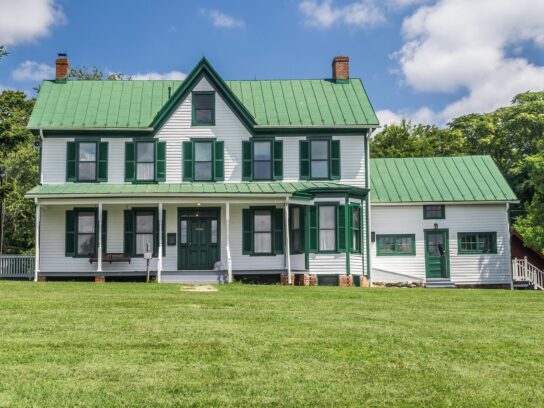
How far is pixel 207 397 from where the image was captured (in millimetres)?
6414

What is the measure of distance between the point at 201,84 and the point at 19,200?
58.5 feet

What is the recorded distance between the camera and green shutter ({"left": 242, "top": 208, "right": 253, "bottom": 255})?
23391 mm

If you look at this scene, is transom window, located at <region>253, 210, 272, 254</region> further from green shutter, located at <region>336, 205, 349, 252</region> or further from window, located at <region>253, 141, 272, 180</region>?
green shutter, located at <region>336, 205, 349, 252</region>

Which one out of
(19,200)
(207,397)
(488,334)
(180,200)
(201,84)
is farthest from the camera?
(19,200)

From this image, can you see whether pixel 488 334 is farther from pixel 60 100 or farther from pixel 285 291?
pixel 60 100

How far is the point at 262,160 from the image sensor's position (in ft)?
79.0

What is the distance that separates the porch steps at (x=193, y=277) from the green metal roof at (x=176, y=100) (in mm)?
5613

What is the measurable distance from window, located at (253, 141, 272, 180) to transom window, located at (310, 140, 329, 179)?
1.59 metres

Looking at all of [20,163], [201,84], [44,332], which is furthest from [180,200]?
[20,163]

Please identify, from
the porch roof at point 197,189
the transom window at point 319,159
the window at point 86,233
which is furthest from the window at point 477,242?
the window at point 86,233

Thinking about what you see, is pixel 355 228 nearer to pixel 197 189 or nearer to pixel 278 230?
pixel 278 230

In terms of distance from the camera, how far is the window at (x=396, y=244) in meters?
25.3

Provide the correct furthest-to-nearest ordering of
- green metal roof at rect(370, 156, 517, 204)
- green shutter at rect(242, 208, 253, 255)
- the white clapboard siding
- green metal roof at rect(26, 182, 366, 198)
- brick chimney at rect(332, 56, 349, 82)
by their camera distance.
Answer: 1. brick chimney at rect(332, 56, 349, 82)
2. green metal roof at rect(370, 156, 517, 204)
3. the white clapboard siding
4. green shutter at rect(242, 208, 253, 255)
5. green metal roof at rect(26, 182, 366, 198)

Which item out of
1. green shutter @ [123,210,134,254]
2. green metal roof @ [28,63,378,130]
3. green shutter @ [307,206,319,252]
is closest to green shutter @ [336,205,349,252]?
green shutter @ [307,206,319,252]
